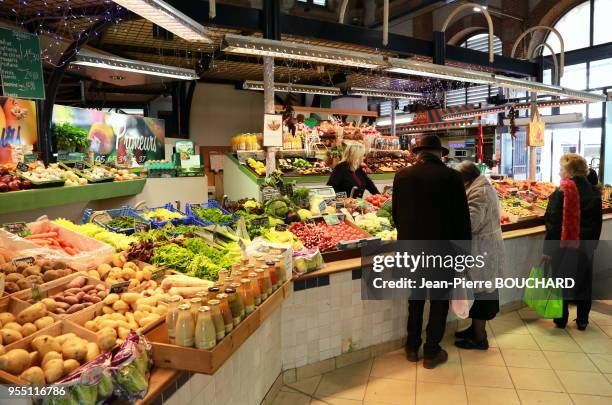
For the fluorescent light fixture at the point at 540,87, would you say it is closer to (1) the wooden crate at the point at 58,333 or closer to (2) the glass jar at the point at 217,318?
(2) the glass jar at the point at 217,318

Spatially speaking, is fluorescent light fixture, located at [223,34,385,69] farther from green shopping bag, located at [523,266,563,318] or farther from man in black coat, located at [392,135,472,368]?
green shopping bag, located at [523,266,563,318]

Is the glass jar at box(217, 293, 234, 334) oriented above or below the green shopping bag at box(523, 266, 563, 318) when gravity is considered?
above

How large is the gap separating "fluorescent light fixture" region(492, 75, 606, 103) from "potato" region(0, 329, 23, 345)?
23.2 ft

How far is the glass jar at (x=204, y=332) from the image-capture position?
1929 mm

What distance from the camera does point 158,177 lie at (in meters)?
7.55

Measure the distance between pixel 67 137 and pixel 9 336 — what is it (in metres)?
6.12

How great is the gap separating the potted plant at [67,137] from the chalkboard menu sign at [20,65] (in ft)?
5.16

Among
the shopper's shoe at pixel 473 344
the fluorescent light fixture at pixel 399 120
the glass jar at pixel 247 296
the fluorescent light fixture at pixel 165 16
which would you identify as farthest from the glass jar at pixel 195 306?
the fluorescent light fixture at pixel 399 120

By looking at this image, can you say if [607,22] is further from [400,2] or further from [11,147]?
[11,147]

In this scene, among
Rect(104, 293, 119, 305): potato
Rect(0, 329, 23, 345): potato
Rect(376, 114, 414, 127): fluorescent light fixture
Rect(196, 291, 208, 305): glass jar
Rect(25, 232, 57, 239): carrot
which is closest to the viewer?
Rect(0, 329, 23, 345): potato

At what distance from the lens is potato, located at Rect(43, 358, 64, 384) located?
66.0 inches

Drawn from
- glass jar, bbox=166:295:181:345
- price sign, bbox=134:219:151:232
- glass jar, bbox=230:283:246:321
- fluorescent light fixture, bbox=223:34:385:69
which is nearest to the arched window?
fluorescent light fixture, bbox=223:34:385:69

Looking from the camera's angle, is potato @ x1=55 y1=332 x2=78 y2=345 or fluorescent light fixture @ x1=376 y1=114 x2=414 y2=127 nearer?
potato @ x1=55 y1=332 x2=78 y2=345

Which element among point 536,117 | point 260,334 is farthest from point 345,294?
point 536,117
